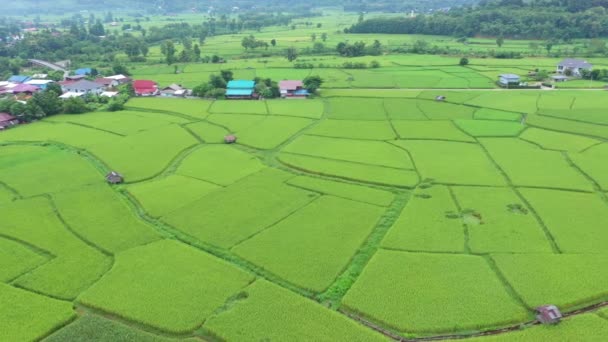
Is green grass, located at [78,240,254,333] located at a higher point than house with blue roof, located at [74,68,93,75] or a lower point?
lower

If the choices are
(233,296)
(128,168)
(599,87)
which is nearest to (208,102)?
(128,168)

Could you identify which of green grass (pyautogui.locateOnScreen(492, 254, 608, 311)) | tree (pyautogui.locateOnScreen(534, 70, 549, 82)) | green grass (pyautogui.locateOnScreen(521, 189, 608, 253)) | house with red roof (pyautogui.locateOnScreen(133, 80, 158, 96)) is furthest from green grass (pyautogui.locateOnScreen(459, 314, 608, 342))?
house with red roof (pyautogui.locateOnScreen(133, 80, 158, 96))

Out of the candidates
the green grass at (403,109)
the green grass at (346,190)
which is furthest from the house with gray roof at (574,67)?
the green grass at (346,190)

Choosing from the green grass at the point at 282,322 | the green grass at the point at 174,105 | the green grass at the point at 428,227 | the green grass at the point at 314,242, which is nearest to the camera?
the green grass at the point at 282,322

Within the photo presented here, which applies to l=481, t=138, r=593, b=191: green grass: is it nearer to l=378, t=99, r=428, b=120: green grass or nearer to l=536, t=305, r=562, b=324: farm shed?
l=378, t=99, r=428, b=120: green grass

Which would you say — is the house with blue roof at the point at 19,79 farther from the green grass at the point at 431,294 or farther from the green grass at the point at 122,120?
the green grass at the point at 431,294

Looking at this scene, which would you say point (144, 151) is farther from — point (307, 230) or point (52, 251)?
point (307, 230)
